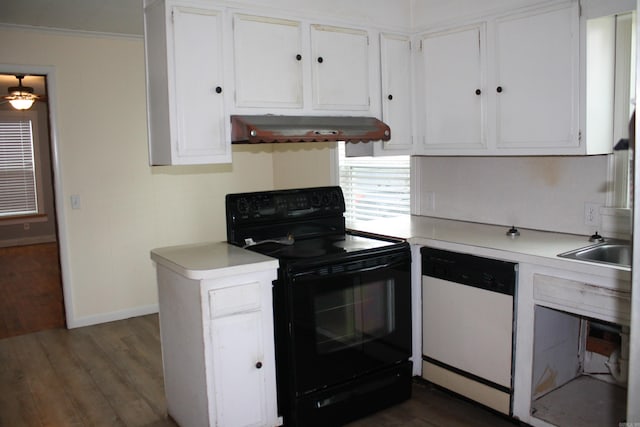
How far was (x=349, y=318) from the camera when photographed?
2.77m

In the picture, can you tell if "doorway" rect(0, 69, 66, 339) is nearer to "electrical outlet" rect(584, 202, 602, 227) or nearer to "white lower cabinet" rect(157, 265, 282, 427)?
"white lower cabinet" rect(157, 265, 282, 427)

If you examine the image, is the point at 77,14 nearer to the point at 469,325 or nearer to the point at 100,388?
the point at 100,388

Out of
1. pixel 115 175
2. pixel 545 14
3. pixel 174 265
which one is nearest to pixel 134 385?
pixel 174 265

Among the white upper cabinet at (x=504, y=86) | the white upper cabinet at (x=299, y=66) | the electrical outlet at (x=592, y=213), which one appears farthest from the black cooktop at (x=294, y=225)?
the electrical outlet at (x=592, y=213)

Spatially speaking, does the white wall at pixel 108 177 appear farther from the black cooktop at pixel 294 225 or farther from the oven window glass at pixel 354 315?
the oven window glass at pixel 354 315

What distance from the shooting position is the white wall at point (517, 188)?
2.95 m

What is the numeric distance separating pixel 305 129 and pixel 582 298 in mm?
1545

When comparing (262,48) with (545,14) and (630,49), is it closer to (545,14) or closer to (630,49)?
(545,14)

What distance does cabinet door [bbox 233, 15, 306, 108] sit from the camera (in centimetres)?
282

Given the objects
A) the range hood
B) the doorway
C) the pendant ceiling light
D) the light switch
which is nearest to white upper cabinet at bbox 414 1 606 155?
the range hood

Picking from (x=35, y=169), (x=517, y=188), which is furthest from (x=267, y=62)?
(x=35, y=169)

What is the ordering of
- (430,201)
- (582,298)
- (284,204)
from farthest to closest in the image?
(430,201) → (284,204) → (582,298)

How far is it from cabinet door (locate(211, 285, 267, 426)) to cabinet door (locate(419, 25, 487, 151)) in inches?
63.0

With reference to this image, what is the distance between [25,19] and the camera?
3.97 meters
